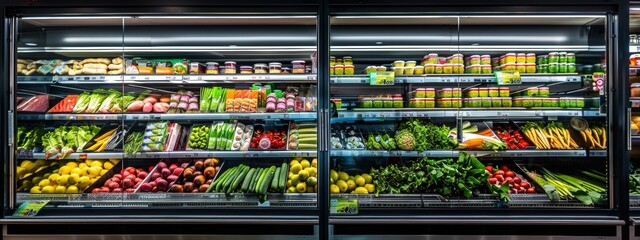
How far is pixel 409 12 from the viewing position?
2252mm

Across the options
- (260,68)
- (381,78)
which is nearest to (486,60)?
(381,78)

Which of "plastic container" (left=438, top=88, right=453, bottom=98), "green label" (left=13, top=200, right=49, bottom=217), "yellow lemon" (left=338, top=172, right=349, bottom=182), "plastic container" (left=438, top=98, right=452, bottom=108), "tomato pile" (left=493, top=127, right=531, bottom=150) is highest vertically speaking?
"plastic container" (left=438, top=88, right=453, bottom=98)

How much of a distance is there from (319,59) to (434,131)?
111cm

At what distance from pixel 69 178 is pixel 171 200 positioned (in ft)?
2.97

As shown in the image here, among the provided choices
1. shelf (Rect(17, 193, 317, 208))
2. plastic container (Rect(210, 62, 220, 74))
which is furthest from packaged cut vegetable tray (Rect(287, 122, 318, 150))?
plastic container (Rect(210, 62, 220, 74))

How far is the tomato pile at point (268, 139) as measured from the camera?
103 inches

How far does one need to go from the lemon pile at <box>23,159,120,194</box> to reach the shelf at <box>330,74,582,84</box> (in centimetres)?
205

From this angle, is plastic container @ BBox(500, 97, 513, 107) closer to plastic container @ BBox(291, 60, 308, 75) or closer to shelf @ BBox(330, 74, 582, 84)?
shelf @ BBox(330, 74, 582, 84)

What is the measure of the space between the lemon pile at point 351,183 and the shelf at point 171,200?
25 cm

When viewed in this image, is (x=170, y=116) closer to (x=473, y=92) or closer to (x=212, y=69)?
(x=212, y=69)

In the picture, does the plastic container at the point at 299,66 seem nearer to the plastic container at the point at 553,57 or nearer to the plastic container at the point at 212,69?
the plastic container at the point at 212,69

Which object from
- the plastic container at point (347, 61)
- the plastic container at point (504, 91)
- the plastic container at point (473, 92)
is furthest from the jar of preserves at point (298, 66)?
the plastic container at point (504, 91)

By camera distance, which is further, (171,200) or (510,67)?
(510,67)

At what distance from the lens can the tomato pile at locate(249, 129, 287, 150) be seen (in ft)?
8.57
